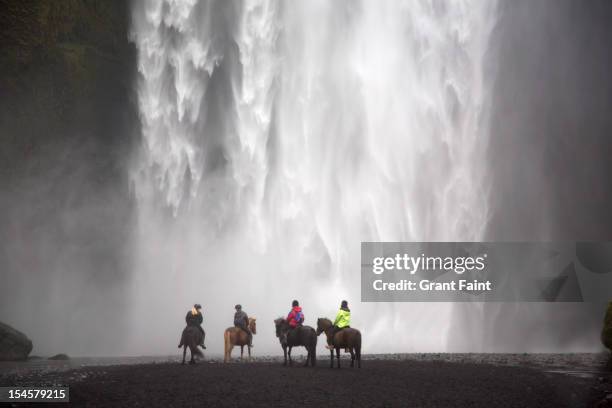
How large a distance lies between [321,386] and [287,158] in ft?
93.5

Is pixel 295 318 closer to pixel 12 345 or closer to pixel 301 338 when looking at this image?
pixel 301 338

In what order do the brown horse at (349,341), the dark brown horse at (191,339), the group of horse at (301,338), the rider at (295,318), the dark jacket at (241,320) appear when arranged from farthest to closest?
the dark jacket at (241,320) → the dark brown horse at (191,339) → the rider at (295,318) → the group of horse at (301,338) → the brown horse at (349,341)

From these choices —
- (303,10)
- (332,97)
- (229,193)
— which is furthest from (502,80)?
(229,193)

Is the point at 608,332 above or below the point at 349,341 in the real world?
above

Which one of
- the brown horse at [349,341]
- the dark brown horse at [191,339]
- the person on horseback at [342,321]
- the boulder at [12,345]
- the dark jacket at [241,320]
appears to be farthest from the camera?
the boulder at [12,345]

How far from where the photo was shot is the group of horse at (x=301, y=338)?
65.2 ft

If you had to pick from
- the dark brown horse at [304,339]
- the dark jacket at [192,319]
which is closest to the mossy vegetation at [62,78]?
the dark jacket at [192,319]

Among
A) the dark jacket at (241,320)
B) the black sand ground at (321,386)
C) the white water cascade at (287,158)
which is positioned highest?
the white water cascade at (287,158)

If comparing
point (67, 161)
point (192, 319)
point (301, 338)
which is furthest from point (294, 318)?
point (67, 161)

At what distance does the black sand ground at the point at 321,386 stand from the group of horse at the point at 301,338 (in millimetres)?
741

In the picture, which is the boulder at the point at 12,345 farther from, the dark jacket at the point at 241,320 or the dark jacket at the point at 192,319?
the dark jacket at the point at 241,320

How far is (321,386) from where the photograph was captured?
1532 centimetres

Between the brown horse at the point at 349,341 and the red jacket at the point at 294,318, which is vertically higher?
the red jacket at the point at 294,318

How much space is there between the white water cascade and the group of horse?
609 inches
